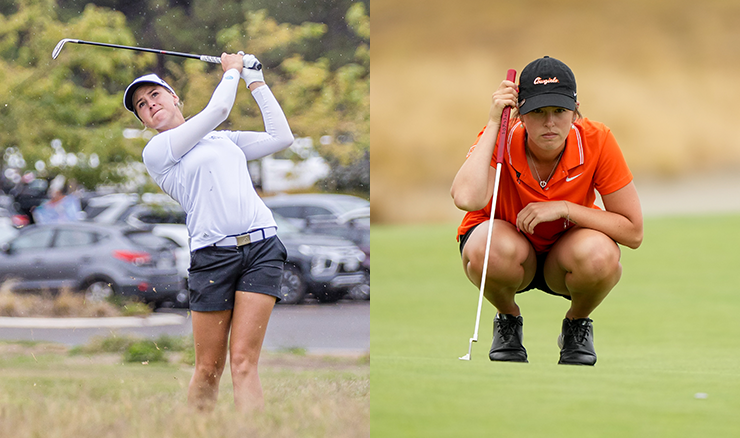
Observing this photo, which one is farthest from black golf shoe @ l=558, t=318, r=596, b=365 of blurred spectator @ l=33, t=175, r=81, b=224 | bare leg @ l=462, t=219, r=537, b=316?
blurred spectator @ l=33, t=175, r=81, b=224

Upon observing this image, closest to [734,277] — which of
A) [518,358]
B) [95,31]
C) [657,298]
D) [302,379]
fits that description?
[657,298]

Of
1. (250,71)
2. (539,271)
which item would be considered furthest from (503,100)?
(250,71)

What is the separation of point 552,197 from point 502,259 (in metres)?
0.28

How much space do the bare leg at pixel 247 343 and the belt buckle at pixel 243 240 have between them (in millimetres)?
164

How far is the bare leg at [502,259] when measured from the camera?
3037mm

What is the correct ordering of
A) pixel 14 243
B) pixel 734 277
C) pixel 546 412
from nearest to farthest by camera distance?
pixel 546 412
pixel 14 243
pixel 734 277

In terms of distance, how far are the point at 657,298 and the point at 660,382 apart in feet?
13.6

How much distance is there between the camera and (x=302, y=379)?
3170 millimetres

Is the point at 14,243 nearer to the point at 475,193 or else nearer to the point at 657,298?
the point at 475,193

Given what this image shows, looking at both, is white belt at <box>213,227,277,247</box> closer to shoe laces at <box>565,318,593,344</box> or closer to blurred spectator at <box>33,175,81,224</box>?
blurred spectator at <box>33,175,81,224</box>

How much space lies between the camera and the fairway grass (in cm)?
272

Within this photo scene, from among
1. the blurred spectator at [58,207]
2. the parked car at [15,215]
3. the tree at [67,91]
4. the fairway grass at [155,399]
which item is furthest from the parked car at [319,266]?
the parked car at [15,215]

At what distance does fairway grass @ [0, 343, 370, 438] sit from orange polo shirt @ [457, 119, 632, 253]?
81 centimetres

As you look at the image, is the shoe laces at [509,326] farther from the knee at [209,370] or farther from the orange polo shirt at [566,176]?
the knee at [209,370]
